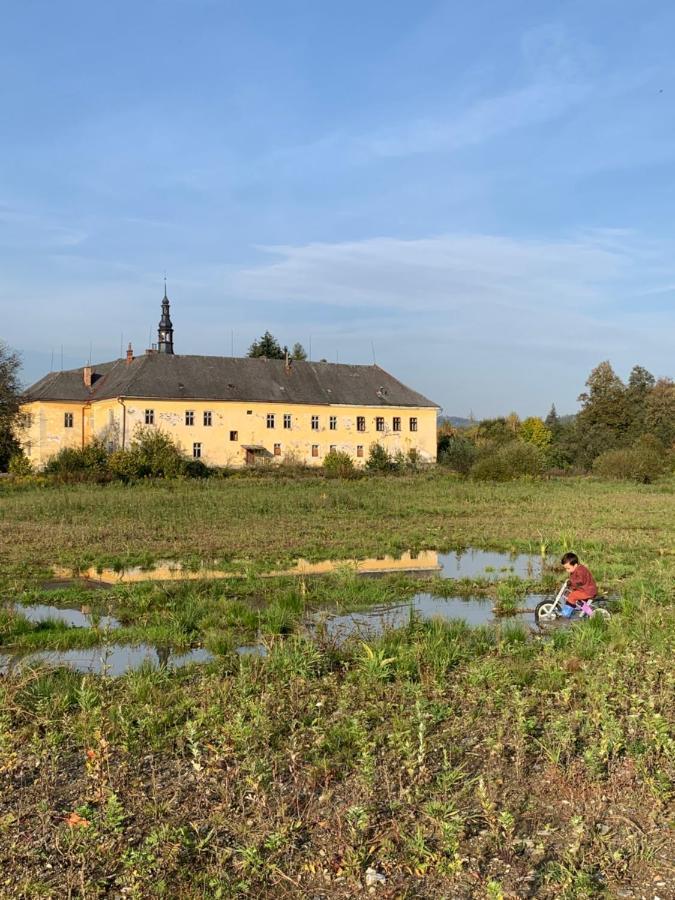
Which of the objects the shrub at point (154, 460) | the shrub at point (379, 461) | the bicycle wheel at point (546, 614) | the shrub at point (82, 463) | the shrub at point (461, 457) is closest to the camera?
the bicycle wheel at point (546, 614)

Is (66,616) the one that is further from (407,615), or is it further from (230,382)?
(230,382)

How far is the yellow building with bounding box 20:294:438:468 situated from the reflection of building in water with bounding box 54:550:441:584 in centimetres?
3531

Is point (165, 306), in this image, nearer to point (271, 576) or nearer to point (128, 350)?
point (128, 350)

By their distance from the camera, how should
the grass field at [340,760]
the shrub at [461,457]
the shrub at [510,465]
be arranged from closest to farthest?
the grass field at [340,760]
the shrub at [510,465]
the shrub at [461,457]

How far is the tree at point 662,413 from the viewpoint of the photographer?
68.8 meters

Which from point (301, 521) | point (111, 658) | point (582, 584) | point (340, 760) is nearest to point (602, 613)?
point (582, 584)

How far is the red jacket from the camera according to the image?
10539mm

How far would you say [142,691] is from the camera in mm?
7000

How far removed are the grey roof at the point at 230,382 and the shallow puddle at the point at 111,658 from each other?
41970mm

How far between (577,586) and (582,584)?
8 cm

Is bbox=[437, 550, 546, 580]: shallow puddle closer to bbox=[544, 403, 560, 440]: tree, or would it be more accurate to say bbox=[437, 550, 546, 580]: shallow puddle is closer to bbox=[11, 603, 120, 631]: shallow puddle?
bbox=[11, 603, 120, 631]: shallow puddle

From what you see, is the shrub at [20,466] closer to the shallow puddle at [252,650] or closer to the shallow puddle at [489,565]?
the shallow puddle at [489,565]

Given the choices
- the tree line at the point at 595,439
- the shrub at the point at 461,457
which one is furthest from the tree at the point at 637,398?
the shrub at the point at 461,457

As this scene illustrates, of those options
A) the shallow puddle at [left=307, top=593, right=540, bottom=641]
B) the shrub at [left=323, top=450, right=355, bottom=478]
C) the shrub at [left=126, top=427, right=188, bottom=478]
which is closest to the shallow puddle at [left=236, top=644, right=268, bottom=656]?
the shallow puddle at [left=307, top=593, right=540, bottom=641]
